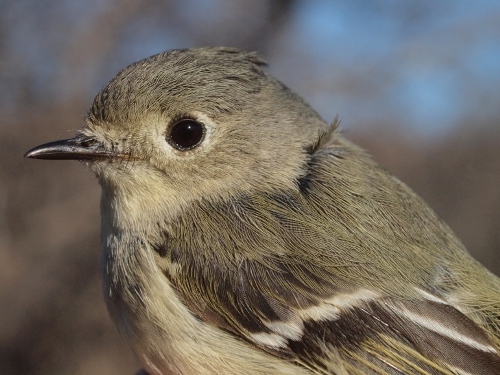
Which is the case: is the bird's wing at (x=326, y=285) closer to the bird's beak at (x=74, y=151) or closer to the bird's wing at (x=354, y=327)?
the bird's wing at (x=354, y=327)

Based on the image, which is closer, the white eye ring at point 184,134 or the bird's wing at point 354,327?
the bird's wing at point 354,327

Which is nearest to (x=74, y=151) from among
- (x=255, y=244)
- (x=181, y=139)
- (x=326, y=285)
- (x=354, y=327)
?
(x=181, y=139)

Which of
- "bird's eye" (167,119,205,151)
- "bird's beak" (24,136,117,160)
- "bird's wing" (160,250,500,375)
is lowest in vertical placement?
"bird's wing" (160,250,500,375)

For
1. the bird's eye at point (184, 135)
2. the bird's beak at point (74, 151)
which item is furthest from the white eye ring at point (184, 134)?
the bird's beak at point (74, 151)

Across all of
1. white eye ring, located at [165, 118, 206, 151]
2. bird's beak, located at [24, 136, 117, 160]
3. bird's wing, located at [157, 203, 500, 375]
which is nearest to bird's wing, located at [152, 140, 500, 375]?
bird's wing, located at [157, 203, 500, 375]

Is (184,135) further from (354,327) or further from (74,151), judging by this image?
(354,327)

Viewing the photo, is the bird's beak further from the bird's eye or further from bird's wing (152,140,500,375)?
bird's wing (152,140,500,375)

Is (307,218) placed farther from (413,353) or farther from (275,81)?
(275,81)
